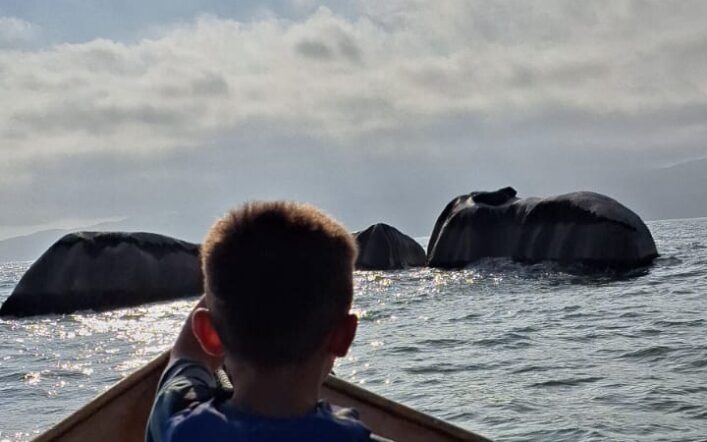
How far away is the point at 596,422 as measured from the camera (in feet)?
27.5

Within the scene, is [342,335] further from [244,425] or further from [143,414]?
[143,414]

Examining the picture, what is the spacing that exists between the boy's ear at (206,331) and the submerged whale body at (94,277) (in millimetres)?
23954

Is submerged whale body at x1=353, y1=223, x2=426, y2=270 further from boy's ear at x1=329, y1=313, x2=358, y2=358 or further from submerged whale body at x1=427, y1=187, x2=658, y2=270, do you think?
boy's ear at x1=329, y1=313, x2=358, y2=358

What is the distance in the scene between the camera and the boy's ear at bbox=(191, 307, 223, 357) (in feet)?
7.86

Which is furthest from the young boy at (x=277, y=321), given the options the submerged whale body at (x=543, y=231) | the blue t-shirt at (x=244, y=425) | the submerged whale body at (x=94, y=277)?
the submerged whale body at (x=543, y=231)

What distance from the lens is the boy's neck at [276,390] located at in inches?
88.7

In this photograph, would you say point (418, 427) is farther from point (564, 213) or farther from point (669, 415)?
point (564, 213)

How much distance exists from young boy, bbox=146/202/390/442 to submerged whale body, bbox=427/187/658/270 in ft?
82.5

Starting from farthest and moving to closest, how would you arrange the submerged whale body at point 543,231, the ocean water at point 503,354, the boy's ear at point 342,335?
1. the submerged whale body at point 543,231
2. the ocean water at point 503,354
3. the boy's ear at point 342,335

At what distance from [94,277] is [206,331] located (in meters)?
24.3

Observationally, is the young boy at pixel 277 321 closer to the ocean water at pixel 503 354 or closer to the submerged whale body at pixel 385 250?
the ocean water at pixel 503 354

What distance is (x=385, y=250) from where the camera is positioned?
33531 mm

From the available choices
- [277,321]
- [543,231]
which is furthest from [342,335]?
[543,231]

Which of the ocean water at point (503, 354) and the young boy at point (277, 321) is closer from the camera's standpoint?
the young boy at point (277, 321)
